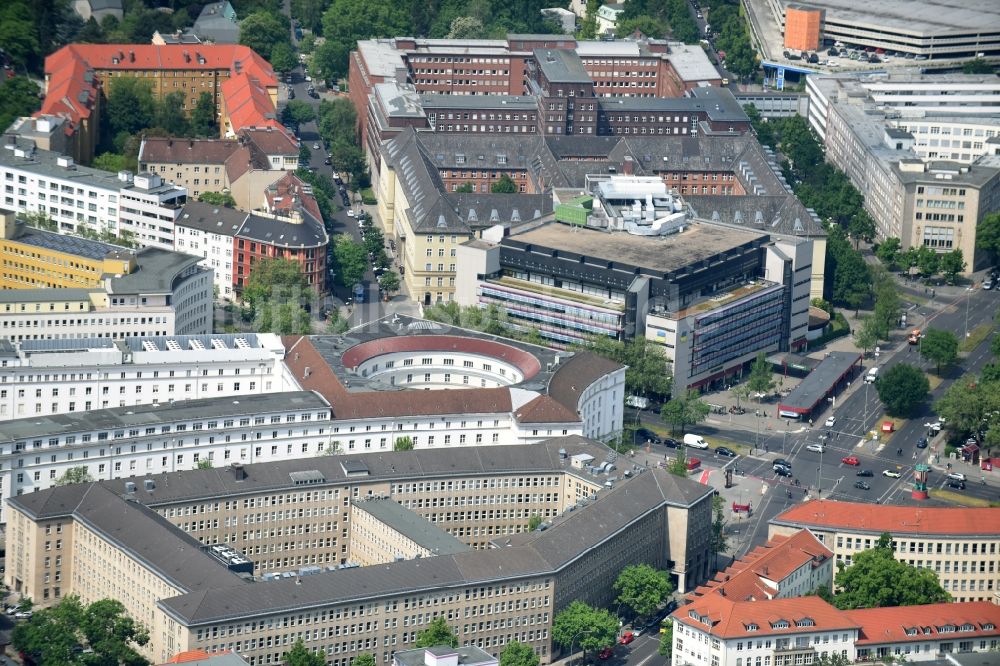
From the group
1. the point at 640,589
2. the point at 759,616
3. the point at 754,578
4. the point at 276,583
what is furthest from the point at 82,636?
the point at 754,578

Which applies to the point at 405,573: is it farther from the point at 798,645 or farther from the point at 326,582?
the point at 798,645

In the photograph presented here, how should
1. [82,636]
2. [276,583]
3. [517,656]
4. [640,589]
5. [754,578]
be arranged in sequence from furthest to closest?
[640,589] < [754,578] < [82,636] < [517,656] < [276,583]

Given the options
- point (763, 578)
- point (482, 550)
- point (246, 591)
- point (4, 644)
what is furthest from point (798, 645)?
point (4, 644)

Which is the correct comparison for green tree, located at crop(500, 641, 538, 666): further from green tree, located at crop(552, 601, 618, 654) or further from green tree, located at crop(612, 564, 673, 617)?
green tree, located at crop(612, 564, 673, 617)

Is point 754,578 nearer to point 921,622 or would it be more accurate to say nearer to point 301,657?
point 921,622

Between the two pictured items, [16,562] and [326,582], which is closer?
[326,582]

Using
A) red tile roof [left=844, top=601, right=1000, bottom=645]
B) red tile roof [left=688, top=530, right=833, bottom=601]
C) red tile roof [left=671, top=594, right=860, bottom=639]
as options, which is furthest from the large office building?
red tile roof [left=844, top=601, right=1000, bottom=645]

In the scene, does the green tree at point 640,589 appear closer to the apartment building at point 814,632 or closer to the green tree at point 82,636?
the apartment building at point 814,632
